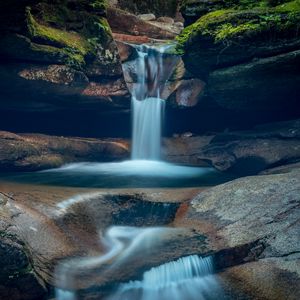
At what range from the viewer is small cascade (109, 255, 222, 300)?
4616mm

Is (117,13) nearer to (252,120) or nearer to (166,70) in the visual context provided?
(166,70)

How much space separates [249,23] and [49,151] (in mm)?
7563

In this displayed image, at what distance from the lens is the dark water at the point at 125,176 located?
30.8 feet

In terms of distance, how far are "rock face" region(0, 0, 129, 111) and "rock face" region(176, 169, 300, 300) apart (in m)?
6.52

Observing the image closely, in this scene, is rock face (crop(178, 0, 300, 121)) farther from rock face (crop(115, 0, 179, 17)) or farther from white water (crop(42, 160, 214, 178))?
rock face (crop(115, 0, 179, 17))

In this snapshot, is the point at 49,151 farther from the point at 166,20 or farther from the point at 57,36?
the point at 166,20

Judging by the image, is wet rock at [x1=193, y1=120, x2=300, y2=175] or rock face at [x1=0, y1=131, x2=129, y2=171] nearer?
rock face at [x1=0, y1=131, x2=129, y2=171]

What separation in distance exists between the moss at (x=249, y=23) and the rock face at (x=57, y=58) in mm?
3656

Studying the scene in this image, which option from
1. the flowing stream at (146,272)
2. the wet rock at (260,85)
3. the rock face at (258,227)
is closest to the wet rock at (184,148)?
the wet rock at (260,85)

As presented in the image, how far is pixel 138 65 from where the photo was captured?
565 inches

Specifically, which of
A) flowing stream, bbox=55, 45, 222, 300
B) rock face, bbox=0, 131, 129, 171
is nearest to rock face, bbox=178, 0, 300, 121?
rock face, bbox=0, 131, 129, 171

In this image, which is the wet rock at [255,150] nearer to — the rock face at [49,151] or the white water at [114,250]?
the rock face at [49,151]

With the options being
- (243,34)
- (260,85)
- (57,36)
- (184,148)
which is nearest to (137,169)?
(184,148)

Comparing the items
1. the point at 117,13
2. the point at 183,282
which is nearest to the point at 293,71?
the point at 183,282
